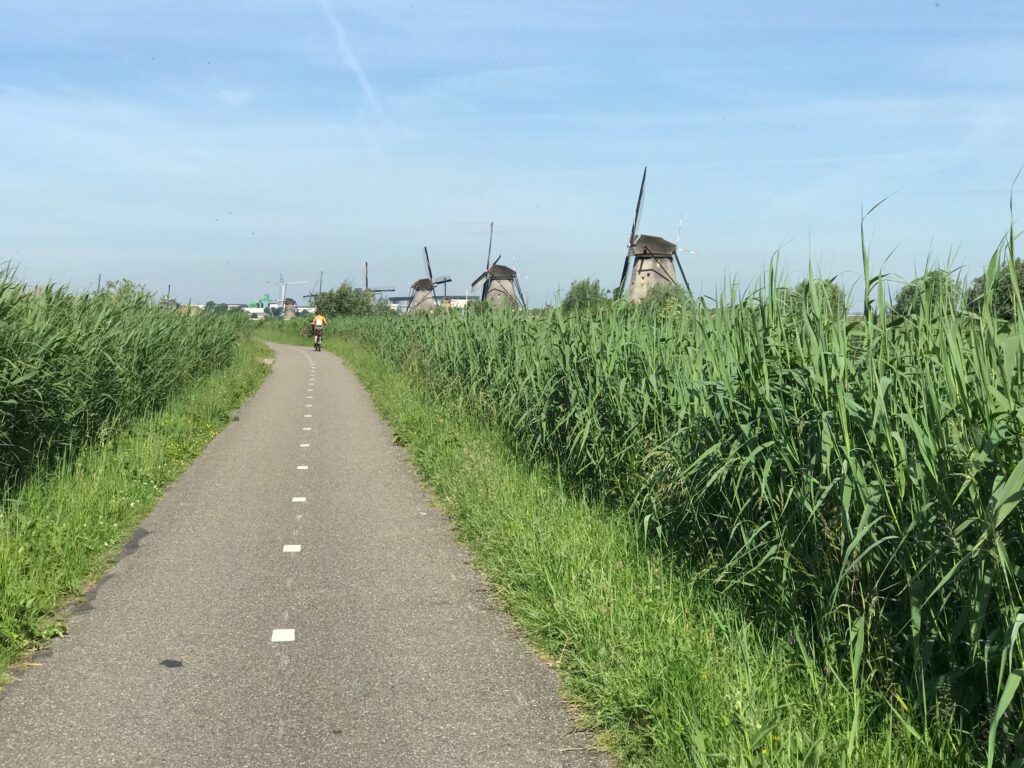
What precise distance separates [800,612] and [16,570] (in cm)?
517

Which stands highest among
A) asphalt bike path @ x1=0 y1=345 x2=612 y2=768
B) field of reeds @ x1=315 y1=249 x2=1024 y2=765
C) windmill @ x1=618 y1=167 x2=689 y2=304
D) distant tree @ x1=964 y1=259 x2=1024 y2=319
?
windmill @ x1=618 y1=167 x2=689 y2=304

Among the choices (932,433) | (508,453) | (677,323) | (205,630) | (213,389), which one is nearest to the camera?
(932,433)

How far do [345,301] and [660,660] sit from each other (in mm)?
69039

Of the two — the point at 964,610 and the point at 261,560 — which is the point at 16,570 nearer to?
the point at 261,560

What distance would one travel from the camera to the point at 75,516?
26.1 ft

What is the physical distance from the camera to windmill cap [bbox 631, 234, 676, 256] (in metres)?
50.6

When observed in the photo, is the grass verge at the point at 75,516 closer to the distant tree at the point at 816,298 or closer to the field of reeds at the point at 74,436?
the field of reeds at the point at 74,436

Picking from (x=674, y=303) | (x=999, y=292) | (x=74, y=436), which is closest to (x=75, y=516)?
(x=74, y=436)

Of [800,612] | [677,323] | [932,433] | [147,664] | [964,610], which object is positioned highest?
[677,323]

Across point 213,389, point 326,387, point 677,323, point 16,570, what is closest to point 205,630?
point 16,570

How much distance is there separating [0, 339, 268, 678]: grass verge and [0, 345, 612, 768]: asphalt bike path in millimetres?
189

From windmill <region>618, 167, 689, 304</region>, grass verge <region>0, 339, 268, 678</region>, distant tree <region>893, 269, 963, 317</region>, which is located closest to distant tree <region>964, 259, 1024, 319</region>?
distant tree <region>893, 269, 963, 317</region>

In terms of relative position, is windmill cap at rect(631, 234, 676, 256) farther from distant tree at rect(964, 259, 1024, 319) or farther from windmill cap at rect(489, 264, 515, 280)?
distant tree at rect(964, 259, 1024, 319)

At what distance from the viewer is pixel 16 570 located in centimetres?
620
